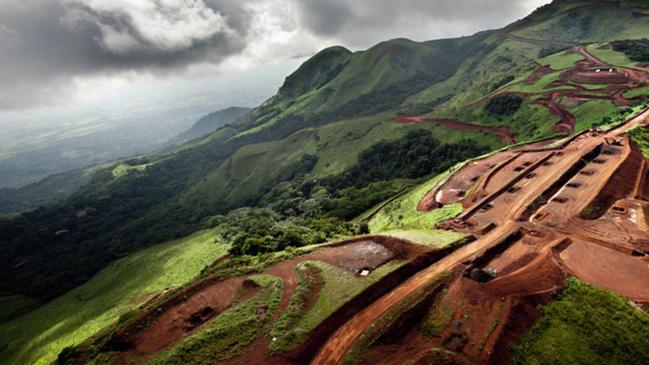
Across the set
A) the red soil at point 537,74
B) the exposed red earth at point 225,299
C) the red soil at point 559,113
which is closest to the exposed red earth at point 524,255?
the exposed red earth at point 225,299

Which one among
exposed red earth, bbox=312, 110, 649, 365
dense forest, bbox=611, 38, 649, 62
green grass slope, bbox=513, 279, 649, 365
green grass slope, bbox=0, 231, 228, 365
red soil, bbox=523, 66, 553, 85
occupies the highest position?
dense forest, bbox=611, 38, 649, 62

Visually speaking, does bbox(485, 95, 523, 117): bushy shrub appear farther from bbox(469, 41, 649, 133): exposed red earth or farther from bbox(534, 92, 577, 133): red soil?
bbox(534, 92, 577, 133): red soil

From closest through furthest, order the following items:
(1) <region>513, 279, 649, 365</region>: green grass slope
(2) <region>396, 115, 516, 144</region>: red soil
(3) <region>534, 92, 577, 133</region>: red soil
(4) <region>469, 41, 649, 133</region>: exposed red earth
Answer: (1) <region>513, 279, 649, 365</region>: green grass slope → (3) <region>534, 92, 577, 133</region>: red soil → (4) <region>469, 41, 649, 133</region>: exposed red earth → (2) <region>396, 115, 516, 144</region>: red soil

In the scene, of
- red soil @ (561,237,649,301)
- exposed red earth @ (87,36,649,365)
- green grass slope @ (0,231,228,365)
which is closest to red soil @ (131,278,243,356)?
exposed red earth @ (87,36,649,365)

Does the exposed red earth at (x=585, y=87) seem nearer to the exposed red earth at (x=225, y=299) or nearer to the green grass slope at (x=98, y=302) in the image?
the exposed red earth at (x=225, y=299)

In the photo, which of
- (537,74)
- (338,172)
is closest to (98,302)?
(338,172)

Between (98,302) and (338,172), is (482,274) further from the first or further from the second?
(338,172)

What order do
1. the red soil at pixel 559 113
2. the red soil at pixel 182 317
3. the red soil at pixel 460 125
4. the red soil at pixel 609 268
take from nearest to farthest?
the red soil at pixel 609 268 → the red soil at pixel 182 317 → the red soil at pixel 559 113 → the red soil at pixel 460 125
